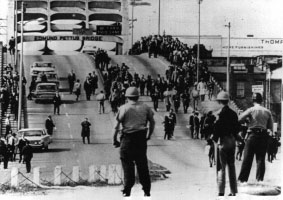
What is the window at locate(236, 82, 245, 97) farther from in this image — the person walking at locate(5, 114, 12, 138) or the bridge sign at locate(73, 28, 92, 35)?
the person walking at locate(5, 114, 12, 138)

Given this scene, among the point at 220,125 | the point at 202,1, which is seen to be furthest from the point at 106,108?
the point at 220,125

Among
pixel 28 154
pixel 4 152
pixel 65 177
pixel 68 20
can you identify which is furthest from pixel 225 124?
pixel 68 20

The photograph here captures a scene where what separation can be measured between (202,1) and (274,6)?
178cm

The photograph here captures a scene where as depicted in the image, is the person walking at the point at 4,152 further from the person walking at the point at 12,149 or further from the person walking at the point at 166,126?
the person walking at the point at 166,126

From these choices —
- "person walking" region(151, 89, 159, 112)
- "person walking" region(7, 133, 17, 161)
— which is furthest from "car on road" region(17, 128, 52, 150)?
"person walking" region(151, 89, 159, 112)

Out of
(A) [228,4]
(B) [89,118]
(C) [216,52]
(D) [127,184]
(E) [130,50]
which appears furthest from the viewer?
(E) [130,50]

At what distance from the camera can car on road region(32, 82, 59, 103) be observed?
20.3 meters

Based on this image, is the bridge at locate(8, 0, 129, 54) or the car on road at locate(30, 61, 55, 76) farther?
the car on road at locate(30, 61, 55, 76)

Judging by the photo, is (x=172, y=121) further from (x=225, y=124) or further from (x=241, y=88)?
(x=225, y=124)

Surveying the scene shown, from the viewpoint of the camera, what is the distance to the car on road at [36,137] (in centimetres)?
1844

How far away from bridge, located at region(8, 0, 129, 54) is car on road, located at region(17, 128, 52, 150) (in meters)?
3.29

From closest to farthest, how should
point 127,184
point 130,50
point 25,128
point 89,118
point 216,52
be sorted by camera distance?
point 127,184 < point 25,128 < point 89,118 < point 216,52 < point 130,50

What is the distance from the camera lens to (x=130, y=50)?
2706 centimetres

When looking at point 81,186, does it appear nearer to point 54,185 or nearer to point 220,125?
point 54,185
